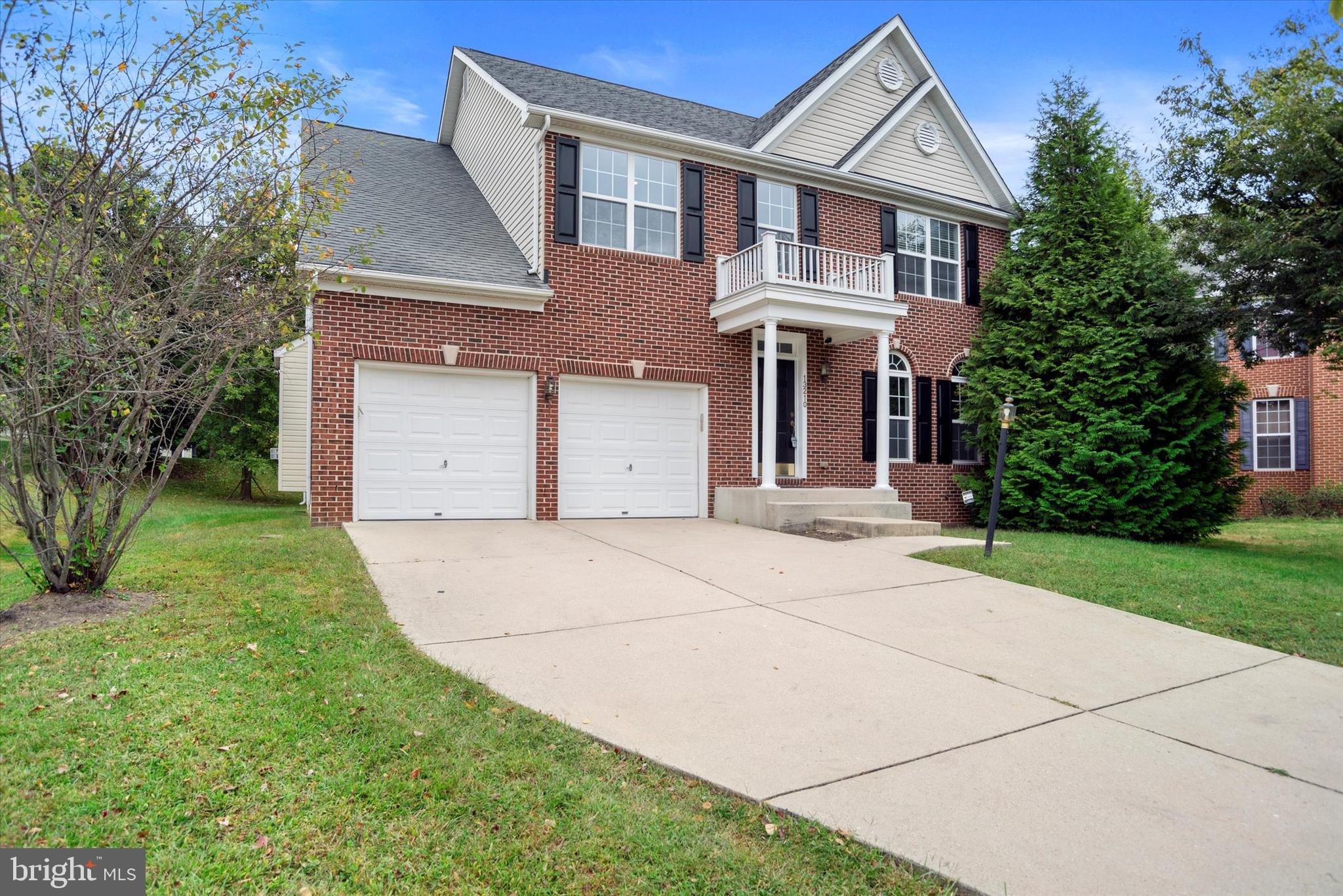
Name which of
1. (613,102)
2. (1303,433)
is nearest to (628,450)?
(613,102)

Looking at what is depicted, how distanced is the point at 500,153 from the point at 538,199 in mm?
2457

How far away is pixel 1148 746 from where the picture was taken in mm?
3840

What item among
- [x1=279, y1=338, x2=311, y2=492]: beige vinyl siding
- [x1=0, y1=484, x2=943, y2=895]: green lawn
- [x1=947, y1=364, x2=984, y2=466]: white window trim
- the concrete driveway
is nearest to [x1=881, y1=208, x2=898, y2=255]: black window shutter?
[x1=947, y1=364, x2=984, y2=466]: white window trim

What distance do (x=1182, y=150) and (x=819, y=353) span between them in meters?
6.24

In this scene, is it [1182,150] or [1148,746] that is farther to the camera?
[1182,150]

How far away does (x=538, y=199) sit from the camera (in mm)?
11695

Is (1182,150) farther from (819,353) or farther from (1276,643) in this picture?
(1276,643)

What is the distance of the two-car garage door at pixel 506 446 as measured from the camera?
10.5 metres

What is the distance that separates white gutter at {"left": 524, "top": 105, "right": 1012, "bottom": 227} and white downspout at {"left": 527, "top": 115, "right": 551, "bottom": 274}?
7.6 inches

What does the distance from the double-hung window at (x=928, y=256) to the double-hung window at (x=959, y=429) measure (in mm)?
1556

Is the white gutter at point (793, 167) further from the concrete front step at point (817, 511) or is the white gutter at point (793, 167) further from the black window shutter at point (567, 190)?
the concrete front step at point (817, 511)

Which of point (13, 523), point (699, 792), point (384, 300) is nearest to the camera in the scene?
point (699, 792)

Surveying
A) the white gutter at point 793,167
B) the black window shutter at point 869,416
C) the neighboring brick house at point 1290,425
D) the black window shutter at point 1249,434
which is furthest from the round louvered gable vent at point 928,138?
the black window shutter at point 1249,434

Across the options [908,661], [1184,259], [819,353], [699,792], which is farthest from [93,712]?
[1184,259]
